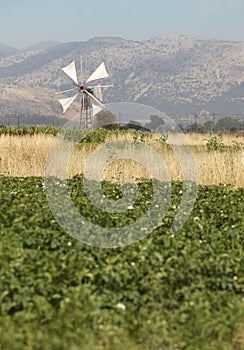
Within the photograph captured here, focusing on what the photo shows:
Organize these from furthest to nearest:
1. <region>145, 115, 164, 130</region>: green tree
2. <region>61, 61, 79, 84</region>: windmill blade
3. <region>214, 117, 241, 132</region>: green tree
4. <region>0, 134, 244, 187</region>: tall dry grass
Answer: <region>214, 117, 241, 132</region>: green tree → <region>61, 61, 79, 84</region>: windmill blade → <region>145, 115, 164, 130</region>: green tree → <region>0, 134, 244, 187</region>: tall dry grass

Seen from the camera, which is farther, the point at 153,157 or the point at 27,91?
the point at 27,91

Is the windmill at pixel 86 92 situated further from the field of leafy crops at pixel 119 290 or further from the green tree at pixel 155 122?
the field of leafy crops at pixel 119 290

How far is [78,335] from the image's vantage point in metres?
4.80

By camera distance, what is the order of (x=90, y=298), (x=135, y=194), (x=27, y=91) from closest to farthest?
(x=90, y=298), (x=135, y=194), (x=27, y=91)

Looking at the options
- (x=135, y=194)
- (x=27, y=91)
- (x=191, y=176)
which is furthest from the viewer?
(x=27, y=91)

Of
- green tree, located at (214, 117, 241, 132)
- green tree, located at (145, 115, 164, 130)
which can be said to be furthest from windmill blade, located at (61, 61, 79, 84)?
green tree, located at (214, 117, 241, 132)

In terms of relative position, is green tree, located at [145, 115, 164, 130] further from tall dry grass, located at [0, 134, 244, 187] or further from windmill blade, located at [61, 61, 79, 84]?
windmill blade, located at [61, 61, 79, 84]

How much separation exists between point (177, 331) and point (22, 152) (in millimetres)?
12859

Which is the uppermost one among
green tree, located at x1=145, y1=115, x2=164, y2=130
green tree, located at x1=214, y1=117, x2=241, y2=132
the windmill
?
the windmill

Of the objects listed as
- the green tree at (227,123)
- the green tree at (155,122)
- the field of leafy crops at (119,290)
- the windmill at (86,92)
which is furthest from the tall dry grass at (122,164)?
the green tree at (227,123)

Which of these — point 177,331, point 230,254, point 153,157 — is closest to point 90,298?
point 177,331

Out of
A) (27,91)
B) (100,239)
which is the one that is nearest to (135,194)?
(100,239)

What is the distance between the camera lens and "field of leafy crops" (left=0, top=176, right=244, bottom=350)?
16.2 ft

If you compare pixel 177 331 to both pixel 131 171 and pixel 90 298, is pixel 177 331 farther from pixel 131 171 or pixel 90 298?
pixel 131 171
